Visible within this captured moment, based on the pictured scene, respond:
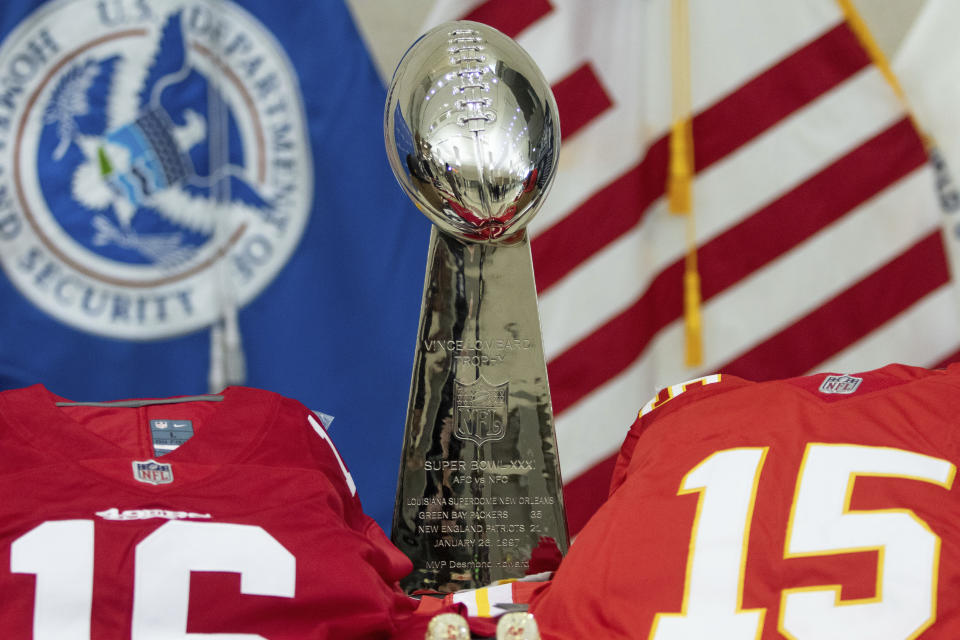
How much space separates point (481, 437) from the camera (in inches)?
37.4

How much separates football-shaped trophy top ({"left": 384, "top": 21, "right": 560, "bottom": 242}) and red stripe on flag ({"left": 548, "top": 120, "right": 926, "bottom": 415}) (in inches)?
26.0

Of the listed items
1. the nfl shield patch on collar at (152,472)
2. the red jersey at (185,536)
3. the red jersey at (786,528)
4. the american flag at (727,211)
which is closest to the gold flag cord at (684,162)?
the american flag at (727,211)

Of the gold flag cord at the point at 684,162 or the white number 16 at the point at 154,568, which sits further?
the gold flag cord at the point at 684,162

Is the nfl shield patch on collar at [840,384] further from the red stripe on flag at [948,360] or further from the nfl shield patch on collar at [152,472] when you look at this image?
the red stripe on flag at [948,360]

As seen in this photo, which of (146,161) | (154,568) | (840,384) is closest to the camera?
(154,568)

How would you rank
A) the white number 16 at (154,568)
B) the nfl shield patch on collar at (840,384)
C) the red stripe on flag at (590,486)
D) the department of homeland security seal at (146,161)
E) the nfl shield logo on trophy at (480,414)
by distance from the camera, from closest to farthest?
the white number 16 at (154,568), the nfl shield patch on collar at (840,384), the nfl shield logo on trophy at (480,414), the department of homeland security seal at (146,161), the red stripe on flag at (590,486)

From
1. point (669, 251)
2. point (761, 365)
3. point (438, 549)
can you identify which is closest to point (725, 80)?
point (669, 251)

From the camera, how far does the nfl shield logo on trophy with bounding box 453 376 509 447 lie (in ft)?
3.12

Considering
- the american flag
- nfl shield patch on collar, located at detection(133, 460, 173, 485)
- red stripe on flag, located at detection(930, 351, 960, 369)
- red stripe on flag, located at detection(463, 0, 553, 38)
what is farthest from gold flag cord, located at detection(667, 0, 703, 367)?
nfl shield patch on collar, located at detection(133, 460, 173, 485)

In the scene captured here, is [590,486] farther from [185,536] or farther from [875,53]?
[185,536]

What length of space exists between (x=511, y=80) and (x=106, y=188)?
2.67 ft

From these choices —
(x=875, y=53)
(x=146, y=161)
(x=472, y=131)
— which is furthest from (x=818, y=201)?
(x=146, y=161)

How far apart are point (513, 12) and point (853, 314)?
0.69 metres

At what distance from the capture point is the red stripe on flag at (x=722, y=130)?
152 cm
